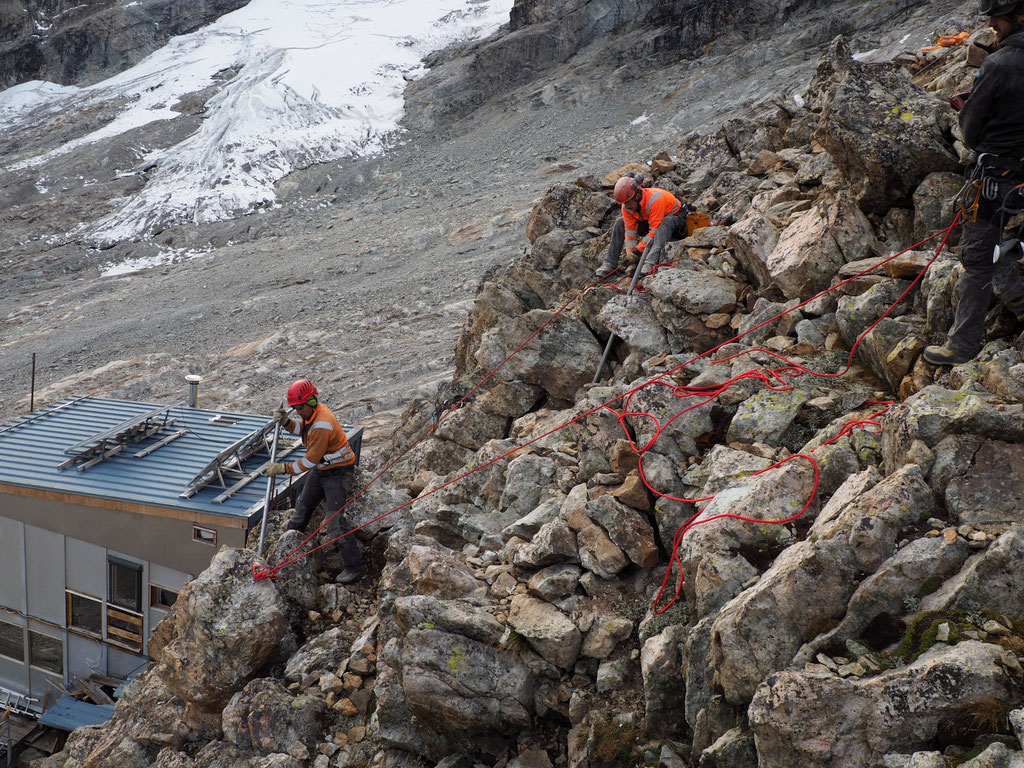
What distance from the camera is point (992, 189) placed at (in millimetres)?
5930

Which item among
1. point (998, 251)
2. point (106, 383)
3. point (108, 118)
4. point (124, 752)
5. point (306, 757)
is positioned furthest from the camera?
point (108, 118)

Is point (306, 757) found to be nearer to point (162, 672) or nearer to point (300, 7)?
point (162, 672)

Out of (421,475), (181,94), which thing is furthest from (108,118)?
(421,475)

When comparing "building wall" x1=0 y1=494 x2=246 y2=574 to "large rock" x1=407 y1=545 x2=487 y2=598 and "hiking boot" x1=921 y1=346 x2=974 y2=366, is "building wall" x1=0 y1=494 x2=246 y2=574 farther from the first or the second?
"hiking boot" x1=921 y1=346 x2=974 y2=366

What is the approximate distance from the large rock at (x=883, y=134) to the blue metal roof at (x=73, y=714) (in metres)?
12.0

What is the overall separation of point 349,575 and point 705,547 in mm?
4407

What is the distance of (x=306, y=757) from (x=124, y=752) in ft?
8.09

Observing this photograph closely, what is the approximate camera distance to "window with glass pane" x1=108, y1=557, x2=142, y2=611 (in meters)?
10.6

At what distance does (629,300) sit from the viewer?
9.82 meters

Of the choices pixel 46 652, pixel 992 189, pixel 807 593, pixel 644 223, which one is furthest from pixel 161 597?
pixel 992 189

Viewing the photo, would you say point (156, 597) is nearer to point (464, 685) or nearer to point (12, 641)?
point (12, 641)

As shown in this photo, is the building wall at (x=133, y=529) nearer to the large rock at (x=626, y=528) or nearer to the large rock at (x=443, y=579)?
the large rock at (x=443, y=579)

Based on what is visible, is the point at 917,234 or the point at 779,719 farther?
the point at 917,234

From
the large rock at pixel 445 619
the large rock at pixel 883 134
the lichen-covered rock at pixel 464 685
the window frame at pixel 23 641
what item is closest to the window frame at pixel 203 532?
the window frame at pixel 23 641
